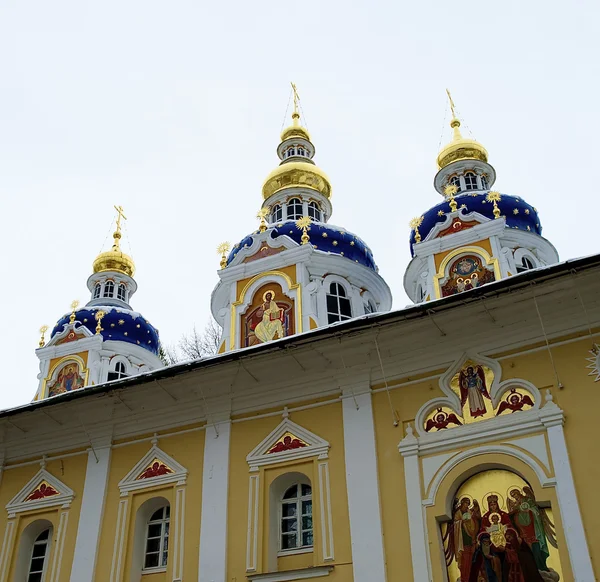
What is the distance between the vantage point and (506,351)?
11102 millimetres

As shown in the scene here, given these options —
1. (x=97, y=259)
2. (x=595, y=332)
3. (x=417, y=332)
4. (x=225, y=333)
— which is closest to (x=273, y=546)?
(x=417, y=332)

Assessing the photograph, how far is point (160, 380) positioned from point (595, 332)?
6.45 m

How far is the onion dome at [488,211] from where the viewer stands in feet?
69.8

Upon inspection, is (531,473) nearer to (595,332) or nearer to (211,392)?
(595,332)

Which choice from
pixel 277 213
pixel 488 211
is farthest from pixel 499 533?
pixel 277 213

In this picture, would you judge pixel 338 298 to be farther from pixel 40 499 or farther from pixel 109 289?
pixel 109 289

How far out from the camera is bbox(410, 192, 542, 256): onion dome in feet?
69.8

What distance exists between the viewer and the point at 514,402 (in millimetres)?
10688

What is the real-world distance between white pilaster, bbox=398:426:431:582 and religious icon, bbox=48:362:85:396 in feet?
47.8

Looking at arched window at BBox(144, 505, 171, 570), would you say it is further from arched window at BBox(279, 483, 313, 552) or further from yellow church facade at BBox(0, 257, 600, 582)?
arched window at BBox(279, 483, 313, 552)

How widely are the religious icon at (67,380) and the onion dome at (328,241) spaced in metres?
6.23

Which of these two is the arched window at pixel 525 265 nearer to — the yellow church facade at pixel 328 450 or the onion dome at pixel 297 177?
the onion dome at pixel 297 177

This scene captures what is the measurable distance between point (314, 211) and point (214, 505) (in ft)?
42.3

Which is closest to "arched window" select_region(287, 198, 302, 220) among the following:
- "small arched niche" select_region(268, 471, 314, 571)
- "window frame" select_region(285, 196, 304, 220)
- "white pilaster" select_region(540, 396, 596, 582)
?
"window frame" select_region(285, 196, 304, 220)
